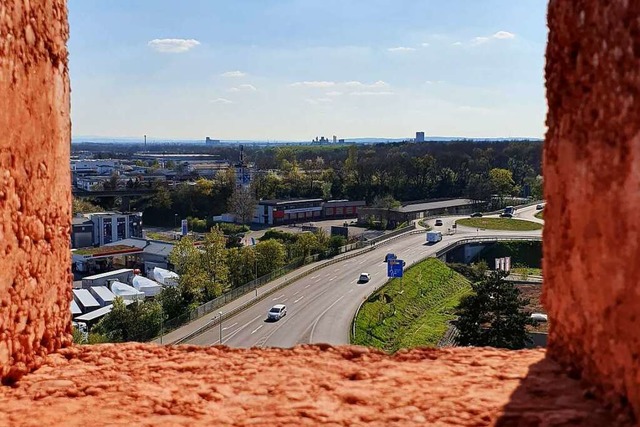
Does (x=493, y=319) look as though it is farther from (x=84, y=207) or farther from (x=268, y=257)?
(x=84, y=207)

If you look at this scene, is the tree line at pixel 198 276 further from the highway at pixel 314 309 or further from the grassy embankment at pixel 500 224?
the grassy embankment at pixel 500 224

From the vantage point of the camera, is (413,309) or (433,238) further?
(433,238)

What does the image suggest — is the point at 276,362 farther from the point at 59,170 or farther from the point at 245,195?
the point at 245,195

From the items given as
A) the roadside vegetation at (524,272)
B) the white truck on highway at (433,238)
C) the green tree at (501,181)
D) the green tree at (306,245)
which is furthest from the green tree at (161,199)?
the roadside vegetation at (524,272)

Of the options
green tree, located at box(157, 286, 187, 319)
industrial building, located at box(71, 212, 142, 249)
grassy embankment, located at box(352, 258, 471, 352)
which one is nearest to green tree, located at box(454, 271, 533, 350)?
grassy embankment, located at box(352, 258, 471, 352)

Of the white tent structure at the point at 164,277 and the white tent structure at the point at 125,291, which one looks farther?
the white tent structure at the point at 164,277

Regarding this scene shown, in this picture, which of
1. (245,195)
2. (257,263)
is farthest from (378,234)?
(257,263)

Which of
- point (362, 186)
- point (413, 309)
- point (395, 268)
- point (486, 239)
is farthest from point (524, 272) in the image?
point (362, 186)
